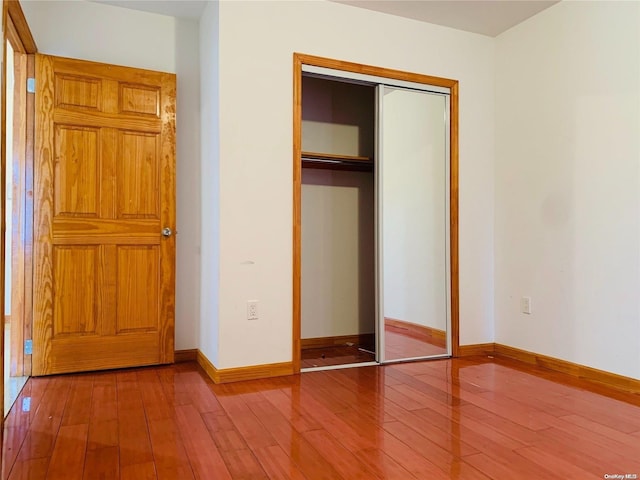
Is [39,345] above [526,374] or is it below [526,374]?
above

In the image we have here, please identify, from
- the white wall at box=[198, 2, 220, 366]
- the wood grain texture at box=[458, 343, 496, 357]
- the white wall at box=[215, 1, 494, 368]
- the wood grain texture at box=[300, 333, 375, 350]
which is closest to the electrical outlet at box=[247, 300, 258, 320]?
the white wall at box=[215, 1, 494, 368]

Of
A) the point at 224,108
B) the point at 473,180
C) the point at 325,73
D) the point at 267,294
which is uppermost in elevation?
the point at 325,73

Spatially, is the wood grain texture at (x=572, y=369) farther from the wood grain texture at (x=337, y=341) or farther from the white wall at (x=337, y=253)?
the white wall at (x=337, y=253)

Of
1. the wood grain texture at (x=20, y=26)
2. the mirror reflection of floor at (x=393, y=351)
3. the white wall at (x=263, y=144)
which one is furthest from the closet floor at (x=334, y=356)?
the wood grain texture at (x=20, y=26)

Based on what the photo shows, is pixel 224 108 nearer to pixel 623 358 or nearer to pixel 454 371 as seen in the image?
pixel 454 371

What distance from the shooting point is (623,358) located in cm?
272

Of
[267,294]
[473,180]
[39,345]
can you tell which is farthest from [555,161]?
[39,345]

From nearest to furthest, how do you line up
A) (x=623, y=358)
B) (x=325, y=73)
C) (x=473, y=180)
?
1. (x=623, y=358)
2. (x=325, y=73)
3. (x=473, y=180)

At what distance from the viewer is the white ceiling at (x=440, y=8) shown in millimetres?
3143

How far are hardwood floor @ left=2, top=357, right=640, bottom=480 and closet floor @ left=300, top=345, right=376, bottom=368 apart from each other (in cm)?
28

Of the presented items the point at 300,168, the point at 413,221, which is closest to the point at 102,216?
the point at 300,168

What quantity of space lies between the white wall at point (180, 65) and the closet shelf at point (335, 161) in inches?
33.5

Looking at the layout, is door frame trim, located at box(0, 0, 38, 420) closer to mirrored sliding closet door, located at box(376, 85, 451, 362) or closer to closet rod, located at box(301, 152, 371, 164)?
closet rod, located at box(301, 152, 371, 164)

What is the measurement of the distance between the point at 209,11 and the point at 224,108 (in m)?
0.76
